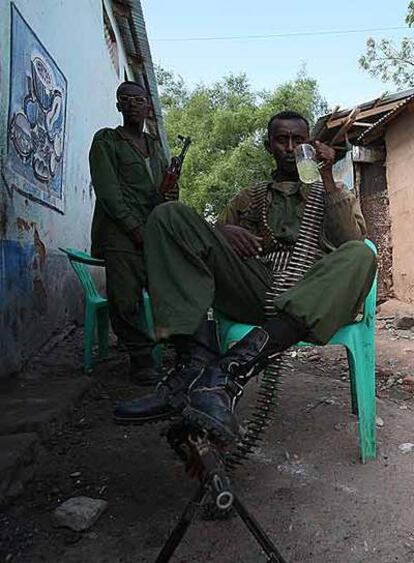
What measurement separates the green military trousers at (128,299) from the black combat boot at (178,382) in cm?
165

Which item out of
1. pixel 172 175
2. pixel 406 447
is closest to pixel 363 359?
pixel 406 447

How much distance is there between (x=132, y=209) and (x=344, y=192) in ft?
5.28

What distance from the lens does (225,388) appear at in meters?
1.50

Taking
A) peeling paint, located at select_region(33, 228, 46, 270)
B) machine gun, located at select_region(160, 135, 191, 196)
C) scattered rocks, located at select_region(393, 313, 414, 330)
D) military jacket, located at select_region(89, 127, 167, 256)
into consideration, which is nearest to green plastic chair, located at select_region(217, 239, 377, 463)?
military jacket, located at select_region(89, 127, 167, 256)

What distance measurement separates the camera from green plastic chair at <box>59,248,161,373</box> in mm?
3541

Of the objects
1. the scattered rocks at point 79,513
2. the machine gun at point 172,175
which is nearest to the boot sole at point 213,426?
the scattered rocks at point 79,513

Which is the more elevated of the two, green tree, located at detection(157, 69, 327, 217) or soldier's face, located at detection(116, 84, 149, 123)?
green tree, located at detection(157, 69, 327, 217)

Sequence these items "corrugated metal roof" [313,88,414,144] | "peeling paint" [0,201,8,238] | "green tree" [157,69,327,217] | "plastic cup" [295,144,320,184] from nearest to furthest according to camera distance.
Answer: "plastic cup" [295,144,320,184] → "peeling paint" [0,201,8,238] → "corrugated metal roof" [313,88,414,144] → "green tree" [157,69,327,217]

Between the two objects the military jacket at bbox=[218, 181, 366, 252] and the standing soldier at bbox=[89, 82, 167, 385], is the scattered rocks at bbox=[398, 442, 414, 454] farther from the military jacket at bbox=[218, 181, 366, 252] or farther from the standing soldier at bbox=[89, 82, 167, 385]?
the standing soldier at bbox=[89, 82, 167, 385]

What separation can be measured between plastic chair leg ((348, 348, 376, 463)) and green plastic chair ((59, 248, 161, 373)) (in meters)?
1.53

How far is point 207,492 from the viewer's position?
1309 mm

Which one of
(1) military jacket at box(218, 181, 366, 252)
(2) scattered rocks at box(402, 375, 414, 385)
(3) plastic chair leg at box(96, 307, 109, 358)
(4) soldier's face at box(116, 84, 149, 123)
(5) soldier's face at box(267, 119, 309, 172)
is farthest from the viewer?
(3) plastic chair leg at box(96, 307, 109, 358)

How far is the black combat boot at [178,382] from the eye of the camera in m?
1.60

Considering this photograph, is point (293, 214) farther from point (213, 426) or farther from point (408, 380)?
point (408, 380)
